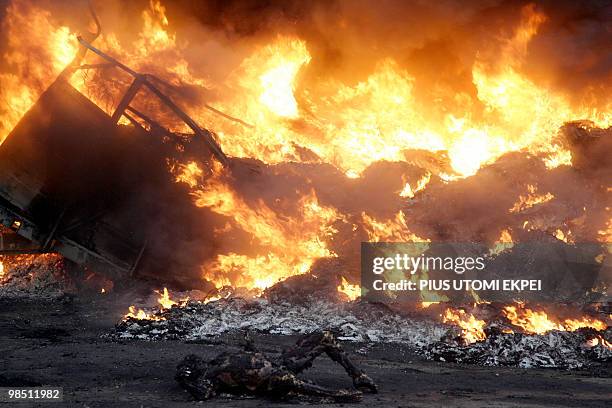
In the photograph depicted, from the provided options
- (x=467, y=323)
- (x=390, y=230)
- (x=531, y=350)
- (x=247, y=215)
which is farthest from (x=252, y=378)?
(x=247, y=215)

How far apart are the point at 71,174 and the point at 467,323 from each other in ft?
32.1

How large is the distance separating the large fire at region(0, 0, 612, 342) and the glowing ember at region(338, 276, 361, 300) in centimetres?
5

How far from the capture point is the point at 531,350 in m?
9.74

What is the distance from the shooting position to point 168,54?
1422 cm

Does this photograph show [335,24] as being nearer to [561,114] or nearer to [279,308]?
[561,114]

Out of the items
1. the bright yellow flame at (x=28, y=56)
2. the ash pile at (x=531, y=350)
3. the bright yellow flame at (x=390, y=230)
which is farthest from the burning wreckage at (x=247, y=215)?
the bright yellow flame at (x=28, y=56)

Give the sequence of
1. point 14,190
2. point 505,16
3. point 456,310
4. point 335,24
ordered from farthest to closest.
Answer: point 335,24, point 505,16, point 14,190, point 456,310

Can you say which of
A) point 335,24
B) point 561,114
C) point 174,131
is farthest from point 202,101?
point 561,114

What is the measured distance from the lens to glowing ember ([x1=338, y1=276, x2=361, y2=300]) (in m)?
12.1

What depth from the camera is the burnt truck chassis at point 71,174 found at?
12750mm

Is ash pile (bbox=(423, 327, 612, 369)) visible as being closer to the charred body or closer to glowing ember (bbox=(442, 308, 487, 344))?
glowing ember (bbox=(442, 308, 487, 344))

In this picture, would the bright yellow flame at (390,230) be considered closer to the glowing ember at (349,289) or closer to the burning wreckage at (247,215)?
the burning wreckage at (247,215)

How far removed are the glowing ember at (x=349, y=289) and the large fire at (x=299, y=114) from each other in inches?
2.1

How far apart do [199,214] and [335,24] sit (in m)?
6.34
